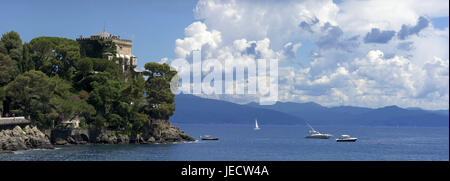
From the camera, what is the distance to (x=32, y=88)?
93.4 meters

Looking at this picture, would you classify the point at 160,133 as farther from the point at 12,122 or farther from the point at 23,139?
the point at 12,122

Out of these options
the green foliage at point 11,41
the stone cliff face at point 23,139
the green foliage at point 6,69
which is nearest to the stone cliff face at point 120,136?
the stone cliff face at point 23,139

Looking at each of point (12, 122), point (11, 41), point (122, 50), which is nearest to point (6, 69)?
point (11, 41)

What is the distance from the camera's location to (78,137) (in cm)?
10100

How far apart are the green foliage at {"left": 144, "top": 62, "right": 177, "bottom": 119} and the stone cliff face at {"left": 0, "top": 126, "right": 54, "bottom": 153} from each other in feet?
78.4

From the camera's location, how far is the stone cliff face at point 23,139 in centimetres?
8194

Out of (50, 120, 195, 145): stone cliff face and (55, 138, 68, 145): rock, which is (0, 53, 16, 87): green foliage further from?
(55, 138, 68, 145): rock

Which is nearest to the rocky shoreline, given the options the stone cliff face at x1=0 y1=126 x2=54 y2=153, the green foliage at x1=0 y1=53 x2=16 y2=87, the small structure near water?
the stone cliff face at x1=0 y1=126 x2=54 y2=153

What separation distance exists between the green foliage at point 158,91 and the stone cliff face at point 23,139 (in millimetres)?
23893

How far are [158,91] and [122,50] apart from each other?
20.2 metres

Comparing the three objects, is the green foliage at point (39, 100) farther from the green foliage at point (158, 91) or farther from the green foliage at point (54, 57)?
the green foliage at point (158, 91)
